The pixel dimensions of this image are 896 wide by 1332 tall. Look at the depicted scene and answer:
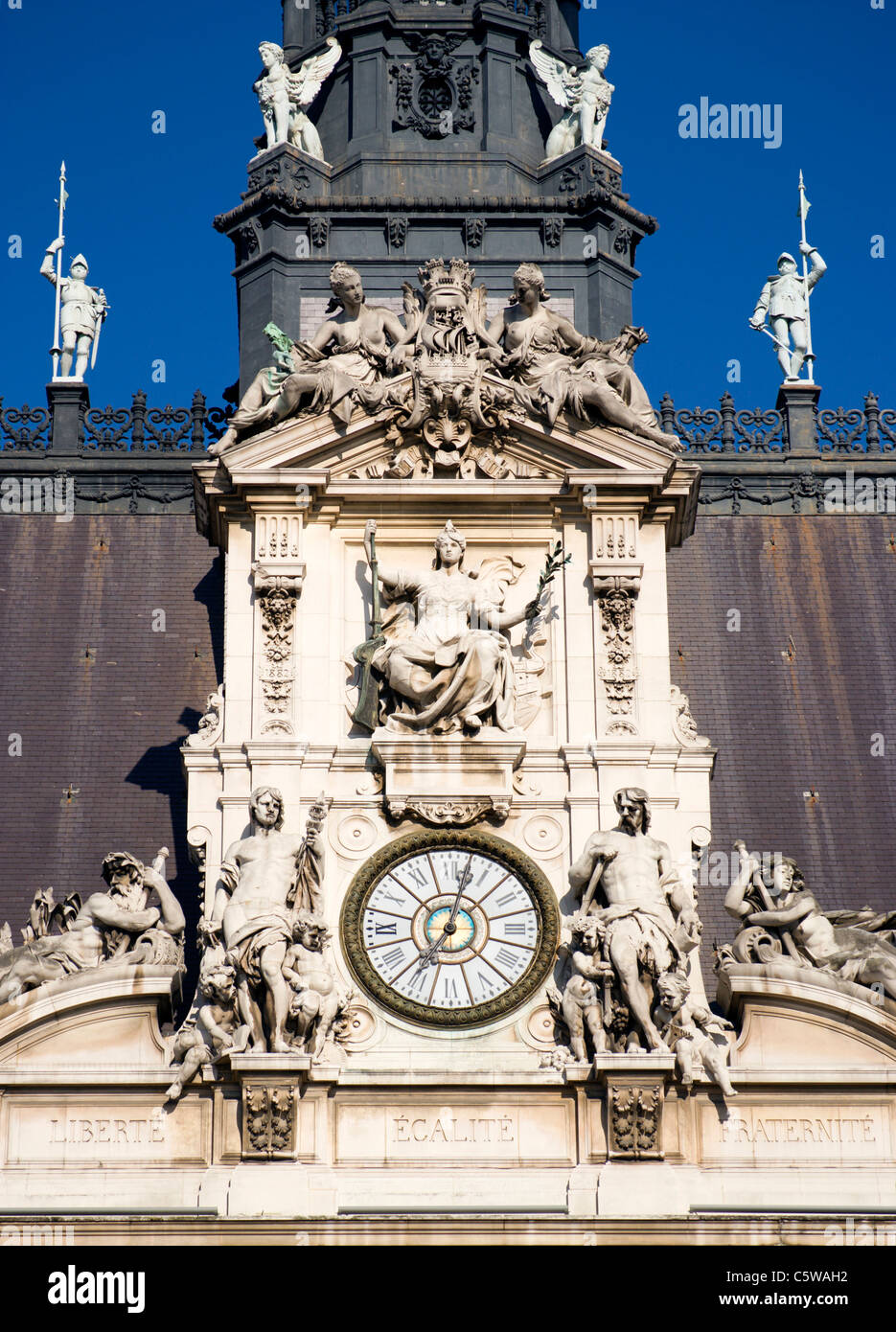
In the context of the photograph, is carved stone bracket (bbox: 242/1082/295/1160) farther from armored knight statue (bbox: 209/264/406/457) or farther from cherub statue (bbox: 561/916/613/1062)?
armored knight statue (bbox: 209/264/406/457)

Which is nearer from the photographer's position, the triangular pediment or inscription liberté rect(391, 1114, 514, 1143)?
inscription liberté rect(391, 1114, 514, 1143)

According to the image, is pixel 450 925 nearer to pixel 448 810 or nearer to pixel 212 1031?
pixel 448 810

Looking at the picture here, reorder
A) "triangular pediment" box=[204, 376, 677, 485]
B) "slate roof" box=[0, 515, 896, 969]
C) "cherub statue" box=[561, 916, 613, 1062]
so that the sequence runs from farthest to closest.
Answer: "slate roof" box=[0, 515, 896, 969], "triangular pediment" box=[204, 376, 677, 485], "cherub statue" box=[561, 916, 613, 1062]

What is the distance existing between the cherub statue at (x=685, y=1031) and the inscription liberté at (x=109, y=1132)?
5.25 metres

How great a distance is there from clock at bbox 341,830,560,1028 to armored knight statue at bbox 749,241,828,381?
1257cm

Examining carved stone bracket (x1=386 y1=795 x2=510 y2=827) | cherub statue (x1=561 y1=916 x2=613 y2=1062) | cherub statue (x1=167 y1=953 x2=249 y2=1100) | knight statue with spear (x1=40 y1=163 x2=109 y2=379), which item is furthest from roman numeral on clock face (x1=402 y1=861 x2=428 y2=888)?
knight statue with spear (x1=40 y1=163 x2=109 y2=379)

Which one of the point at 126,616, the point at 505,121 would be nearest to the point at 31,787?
the point at 126,616

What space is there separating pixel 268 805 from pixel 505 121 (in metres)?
13.9

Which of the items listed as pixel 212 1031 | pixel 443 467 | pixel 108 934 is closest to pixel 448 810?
pixel 212 1031

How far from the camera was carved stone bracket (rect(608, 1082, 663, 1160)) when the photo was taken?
33969 millimetres

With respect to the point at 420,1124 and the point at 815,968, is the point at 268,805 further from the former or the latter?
the point at 815,968

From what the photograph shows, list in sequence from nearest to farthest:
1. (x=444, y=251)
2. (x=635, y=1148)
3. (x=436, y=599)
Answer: (x=635, y=1148)
(x=436, y=599)
(x=444, y=251)

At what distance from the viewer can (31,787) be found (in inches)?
1521

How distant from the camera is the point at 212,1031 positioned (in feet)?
112
